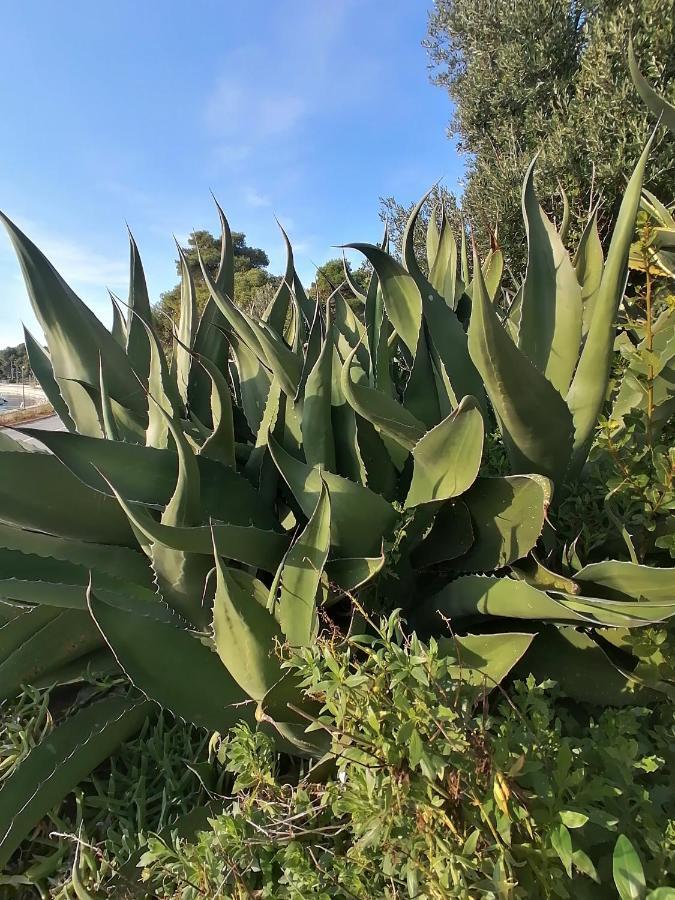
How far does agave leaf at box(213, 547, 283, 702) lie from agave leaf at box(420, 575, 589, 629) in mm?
261

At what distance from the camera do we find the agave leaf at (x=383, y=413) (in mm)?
952

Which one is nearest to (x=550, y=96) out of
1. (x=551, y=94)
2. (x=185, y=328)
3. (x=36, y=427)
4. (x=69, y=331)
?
(x=551, y=94)

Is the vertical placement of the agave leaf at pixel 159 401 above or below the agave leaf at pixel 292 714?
above

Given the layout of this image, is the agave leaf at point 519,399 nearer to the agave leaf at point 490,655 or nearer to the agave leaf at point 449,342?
the agave leaf at point 449,342

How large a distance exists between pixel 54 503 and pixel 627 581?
1023 millimetres

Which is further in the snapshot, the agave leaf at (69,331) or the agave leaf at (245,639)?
the agave leaf at (69,331)

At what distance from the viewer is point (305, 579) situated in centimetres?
86

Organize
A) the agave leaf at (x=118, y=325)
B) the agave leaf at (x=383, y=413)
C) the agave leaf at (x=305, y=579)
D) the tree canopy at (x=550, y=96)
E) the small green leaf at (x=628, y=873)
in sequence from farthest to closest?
the tree canopy at (x=550, y=96)
the agave leaf at (x=118, y=325)
the agave leaf at (x=383, y=413)
the agave leaf at (x=305, y=579)
the small green leaf at (x=628, y=873)

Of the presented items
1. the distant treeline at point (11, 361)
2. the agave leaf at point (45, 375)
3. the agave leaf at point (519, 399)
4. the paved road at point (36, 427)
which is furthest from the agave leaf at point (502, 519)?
the distant treeline at point (11, 361)

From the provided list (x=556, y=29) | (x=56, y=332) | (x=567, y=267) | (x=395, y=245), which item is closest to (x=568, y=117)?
(x=556, y=29)

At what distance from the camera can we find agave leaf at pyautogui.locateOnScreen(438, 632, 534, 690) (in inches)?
30.2

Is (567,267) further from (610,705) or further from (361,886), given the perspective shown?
(361,886)

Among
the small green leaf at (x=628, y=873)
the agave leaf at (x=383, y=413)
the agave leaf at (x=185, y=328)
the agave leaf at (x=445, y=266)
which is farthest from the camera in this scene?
the agave leaf at (x=445, y=266)

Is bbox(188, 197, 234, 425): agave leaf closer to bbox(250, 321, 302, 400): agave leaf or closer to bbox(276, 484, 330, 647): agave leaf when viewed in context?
bbox(250, 321, 302, 400): agave leaf
